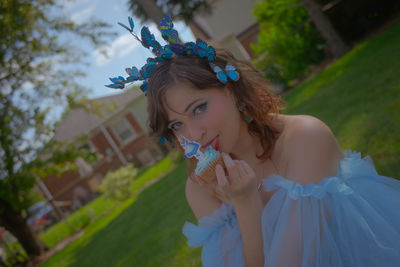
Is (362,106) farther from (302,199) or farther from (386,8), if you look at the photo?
(386,8)

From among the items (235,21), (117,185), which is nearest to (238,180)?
(117,185)

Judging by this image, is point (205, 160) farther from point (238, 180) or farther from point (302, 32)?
point (302, 32)

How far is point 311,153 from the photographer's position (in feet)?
5.92

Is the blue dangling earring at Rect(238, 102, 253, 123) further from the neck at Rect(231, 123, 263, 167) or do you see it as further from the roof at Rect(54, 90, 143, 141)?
the roof at Rect(54, 90, 143, 141)

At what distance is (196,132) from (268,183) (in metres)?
0.60

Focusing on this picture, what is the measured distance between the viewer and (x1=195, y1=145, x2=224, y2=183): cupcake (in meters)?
1.95

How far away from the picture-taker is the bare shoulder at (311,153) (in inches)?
70.9

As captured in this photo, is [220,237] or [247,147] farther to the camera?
[247,147]

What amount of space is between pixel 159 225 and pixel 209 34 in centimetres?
3102

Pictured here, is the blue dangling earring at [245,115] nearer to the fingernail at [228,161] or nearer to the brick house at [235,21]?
the fingernail at [228,161]

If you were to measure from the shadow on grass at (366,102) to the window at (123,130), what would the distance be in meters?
19.5

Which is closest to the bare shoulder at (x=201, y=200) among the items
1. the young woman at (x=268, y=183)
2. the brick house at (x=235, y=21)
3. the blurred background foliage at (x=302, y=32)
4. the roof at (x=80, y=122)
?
the young woman at (x=268, y=183)

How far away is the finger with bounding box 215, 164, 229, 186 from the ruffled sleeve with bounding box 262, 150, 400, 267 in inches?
13.0

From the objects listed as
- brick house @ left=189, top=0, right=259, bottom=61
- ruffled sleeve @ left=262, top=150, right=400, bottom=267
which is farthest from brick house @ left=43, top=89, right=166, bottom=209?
ruffled sleeve @ left=262, top=150, right=400, bottom=267
